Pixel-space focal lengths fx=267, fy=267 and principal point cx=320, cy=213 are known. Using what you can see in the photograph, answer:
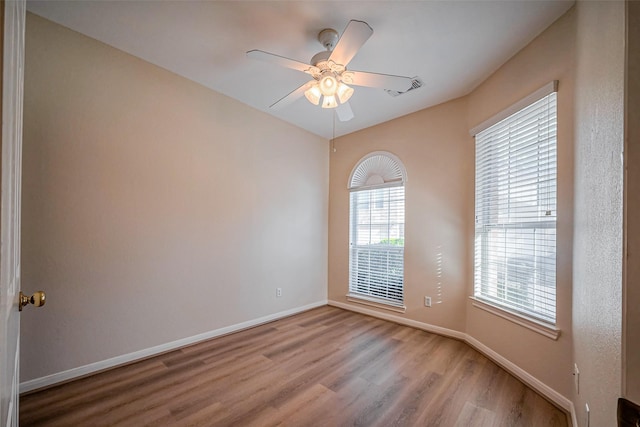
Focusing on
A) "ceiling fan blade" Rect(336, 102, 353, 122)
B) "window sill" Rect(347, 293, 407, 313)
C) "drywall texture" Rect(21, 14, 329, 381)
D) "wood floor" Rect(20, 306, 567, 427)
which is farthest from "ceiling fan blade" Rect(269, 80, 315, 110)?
"window sill" Rect(347, 293, 407, 313)

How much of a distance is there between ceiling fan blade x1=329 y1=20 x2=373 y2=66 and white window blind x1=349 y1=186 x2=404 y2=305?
86.0 inches

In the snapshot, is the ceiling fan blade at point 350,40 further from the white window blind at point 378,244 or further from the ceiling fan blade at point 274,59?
the white window blind at point 378,244

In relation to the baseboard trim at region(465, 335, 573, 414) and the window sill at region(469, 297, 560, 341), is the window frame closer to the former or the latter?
the window sill at region(469, 297, 560, 341)

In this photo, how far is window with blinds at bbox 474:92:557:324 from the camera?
2.03 metres

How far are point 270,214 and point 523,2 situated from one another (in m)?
3.05

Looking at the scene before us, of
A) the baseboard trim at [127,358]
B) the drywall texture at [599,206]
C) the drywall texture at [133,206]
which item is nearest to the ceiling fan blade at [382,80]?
the drywall texture at [599,206]

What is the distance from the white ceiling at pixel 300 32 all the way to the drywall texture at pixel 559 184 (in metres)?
0.12

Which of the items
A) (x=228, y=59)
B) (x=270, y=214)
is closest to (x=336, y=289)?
(x=270, y=214)

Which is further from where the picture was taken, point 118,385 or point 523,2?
point 118,385

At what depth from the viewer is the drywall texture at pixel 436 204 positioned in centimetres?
298

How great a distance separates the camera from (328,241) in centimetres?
441

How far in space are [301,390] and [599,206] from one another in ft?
6.89

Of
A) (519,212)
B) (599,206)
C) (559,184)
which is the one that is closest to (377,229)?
(519,212)

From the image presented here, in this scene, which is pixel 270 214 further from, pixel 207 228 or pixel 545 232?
Result: pixel 545 232
